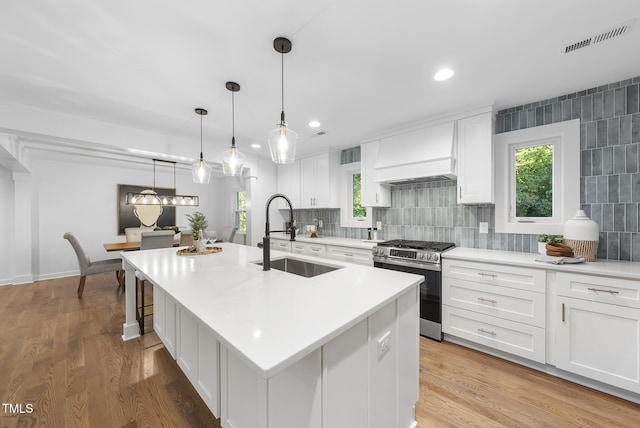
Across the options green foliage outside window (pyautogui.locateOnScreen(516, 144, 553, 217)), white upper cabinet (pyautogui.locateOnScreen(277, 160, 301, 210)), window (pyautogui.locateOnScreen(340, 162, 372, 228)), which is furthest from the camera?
white upper cabinet (pyautogui.locateOnScreen(277, 160, 301, 210))

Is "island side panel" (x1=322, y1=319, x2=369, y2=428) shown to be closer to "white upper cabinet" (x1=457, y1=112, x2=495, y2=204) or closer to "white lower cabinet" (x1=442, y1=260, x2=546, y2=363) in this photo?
"white lower cabinet" (x1=442, y1=260, x2=546, y2=363)

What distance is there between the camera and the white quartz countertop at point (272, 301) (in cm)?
76

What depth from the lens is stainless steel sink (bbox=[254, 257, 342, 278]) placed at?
1998 mm

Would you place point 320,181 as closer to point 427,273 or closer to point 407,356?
point 427,273

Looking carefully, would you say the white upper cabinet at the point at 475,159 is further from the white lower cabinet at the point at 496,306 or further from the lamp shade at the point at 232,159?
the lamp shade at the point at 232,159

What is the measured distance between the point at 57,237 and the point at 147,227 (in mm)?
1525

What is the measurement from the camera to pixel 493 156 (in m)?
2.60

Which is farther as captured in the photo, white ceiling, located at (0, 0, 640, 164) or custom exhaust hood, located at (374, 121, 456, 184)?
custom exhaust hood, located at (374, 121, 456, 184)

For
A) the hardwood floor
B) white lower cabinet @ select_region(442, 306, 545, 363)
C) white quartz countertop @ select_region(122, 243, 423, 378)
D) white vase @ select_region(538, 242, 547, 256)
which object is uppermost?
white vase @ select_region(538, 242, 547, 256)

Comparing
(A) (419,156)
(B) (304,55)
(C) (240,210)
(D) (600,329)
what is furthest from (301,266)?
(C) (240,210)

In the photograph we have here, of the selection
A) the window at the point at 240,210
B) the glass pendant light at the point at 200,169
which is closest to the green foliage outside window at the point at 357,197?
the glass pendant light at the point at 200,169

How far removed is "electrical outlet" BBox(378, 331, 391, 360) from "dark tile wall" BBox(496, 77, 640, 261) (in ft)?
7.71

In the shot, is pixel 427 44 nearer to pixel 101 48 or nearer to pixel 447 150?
pixel 447 150

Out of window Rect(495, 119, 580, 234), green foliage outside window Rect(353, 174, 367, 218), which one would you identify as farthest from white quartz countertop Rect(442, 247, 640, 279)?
green foliage outside window Rect(353, 174, 367, 218)
